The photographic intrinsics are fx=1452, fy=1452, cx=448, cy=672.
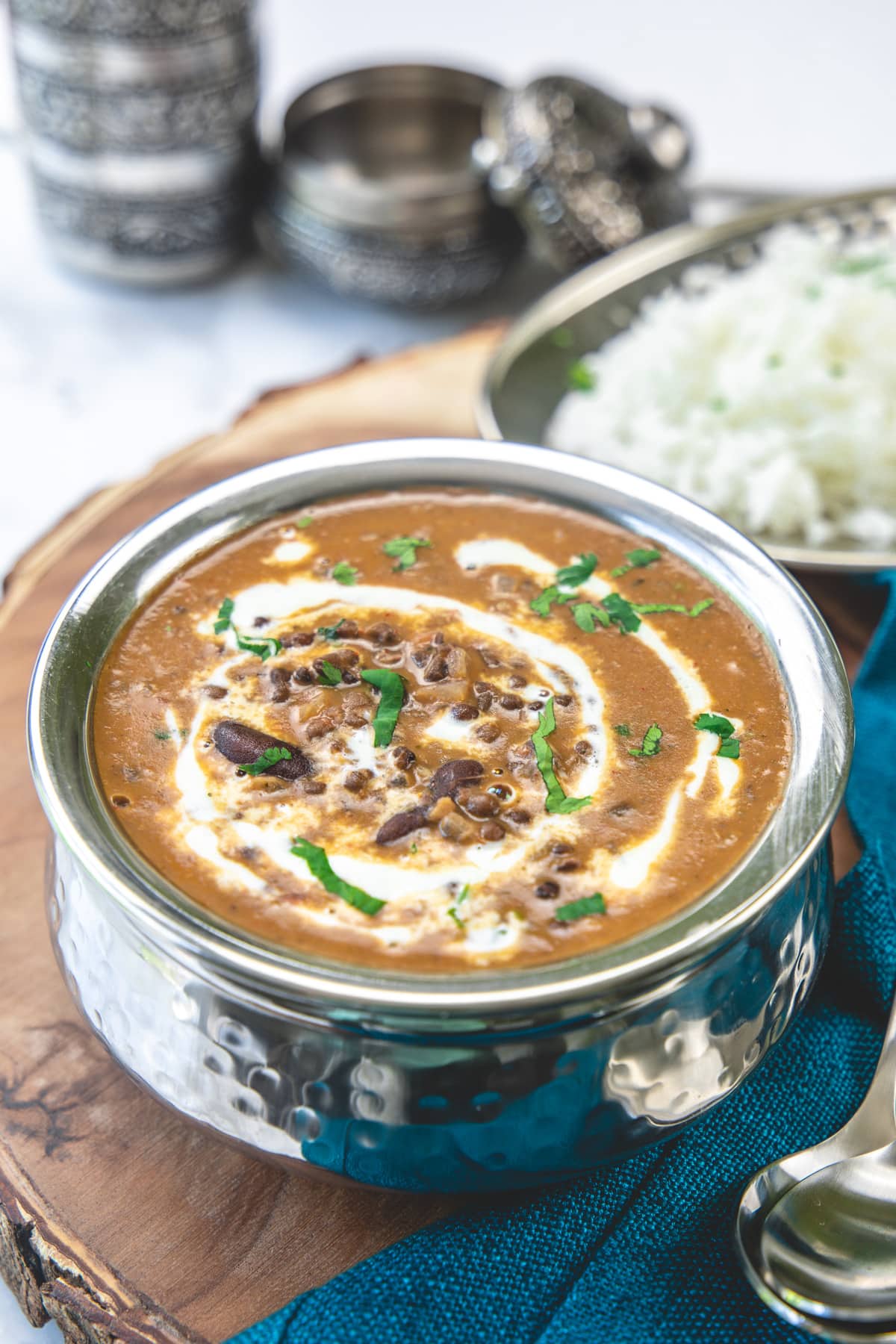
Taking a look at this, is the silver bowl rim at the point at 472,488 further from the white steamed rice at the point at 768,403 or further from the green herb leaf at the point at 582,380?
the green herb leaf at the point at 582,380

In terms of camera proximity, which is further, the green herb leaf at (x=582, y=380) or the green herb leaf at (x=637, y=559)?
the green herb leaf at (x=582, y=380)

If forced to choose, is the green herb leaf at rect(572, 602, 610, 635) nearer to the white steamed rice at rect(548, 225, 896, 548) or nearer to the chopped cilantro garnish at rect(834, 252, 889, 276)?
the white steamed rice at rect(548, 225, 896, 548)

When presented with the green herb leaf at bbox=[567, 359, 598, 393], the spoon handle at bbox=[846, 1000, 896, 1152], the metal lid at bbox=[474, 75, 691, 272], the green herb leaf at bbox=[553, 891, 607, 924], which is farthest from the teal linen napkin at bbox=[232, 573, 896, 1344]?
the metal lid at bbox=[474, 75, 691, 272]

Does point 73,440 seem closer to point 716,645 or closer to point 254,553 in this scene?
point 254,553

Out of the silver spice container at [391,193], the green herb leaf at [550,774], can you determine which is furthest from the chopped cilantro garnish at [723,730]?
the silver spice container at [391,193]

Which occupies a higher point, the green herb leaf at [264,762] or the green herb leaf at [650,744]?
the green herb leaf at [264,762]
